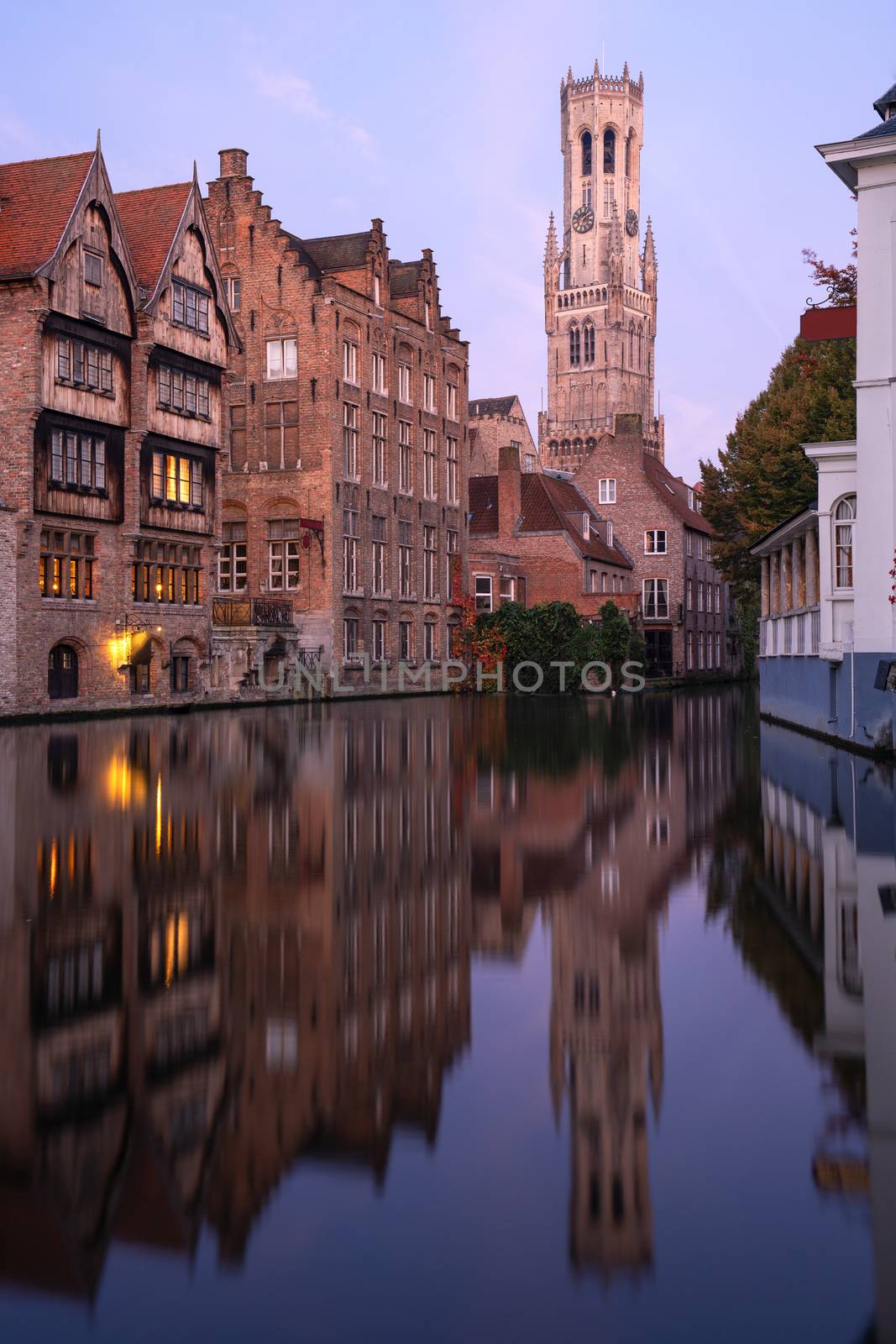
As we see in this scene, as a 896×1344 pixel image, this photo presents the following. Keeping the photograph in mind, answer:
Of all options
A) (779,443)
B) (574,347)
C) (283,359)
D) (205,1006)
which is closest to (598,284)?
(574,347)

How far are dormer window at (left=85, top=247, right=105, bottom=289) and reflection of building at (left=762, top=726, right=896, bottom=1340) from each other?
28.9m

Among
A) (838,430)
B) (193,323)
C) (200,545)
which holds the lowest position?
(200,545)

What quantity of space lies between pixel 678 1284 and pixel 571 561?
69.5 metres

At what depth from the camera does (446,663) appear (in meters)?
64.6

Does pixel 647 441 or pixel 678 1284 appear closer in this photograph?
pixel 678 1284

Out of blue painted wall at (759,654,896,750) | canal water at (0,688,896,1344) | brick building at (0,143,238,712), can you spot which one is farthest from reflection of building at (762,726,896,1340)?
brick building at (0,143,238,712)

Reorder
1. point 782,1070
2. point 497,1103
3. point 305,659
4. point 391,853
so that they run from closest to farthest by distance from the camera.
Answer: point 497,1103
point 782,1070
point 391,853
point 305,659

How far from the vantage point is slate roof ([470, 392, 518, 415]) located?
118 metres

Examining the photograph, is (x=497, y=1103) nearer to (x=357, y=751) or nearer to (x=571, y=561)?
(x=357, y=751)

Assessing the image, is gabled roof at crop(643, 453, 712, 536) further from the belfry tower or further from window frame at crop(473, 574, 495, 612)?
the belfry tower

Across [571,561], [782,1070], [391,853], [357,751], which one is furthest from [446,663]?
[782,1070]

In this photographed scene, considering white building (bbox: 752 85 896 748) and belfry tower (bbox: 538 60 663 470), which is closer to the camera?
white building (bbox: 752 85 896 748)

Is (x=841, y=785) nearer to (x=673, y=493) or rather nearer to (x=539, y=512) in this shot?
(x=539, y=512)

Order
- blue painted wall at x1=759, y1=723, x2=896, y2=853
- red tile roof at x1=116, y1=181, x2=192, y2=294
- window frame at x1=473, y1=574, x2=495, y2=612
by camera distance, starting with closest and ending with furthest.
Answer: blue painted wall at x1=759, y1=723, x2=896, y2=853, red tile roof at x1=116, y1=181, x2=192, y2=294, window frame at x1=473, y1=574, x2=495, y2=612
